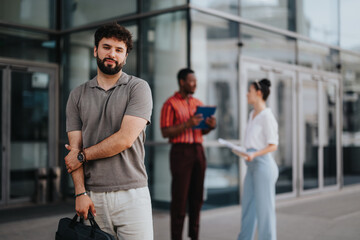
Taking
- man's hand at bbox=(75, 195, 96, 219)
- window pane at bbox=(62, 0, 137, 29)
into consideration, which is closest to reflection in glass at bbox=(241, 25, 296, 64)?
window pane at bbox=(62, 0, 137, 29)

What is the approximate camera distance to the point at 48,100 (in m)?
8.42

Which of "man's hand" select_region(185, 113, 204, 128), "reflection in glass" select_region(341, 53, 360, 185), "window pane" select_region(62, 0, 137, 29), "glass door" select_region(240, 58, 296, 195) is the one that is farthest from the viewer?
"reflection in glass" select_region(341, 53, 360, 185)

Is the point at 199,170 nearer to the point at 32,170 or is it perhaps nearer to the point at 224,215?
the point at 224,215

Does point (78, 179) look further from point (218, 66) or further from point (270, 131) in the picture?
point (218, 66)

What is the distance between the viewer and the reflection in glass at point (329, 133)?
9539mm

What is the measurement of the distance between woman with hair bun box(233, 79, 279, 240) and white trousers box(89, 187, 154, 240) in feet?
6.59

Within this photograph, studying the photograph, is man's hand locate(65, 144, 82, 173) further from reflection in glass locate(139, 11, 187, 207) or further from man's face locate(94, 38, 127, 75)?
reflection in glass locate(139, 11, 187, 207)

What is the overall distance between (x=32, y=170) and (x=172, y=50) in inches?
137

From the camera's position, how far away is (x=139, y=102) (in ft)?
7.20

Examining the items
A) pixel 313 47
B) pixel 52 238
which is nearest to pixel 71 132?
pixel 52 238

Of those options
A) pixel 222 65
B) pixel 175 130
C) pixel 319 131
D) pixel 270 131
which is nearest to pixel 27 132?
pixel 222 65

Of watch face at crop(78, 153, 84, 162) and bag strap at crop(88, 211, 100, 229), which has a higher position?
watch face at crop(78, 153, 84, 162)

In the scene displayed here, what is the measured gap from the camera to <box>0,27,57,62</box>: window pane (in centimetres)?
779

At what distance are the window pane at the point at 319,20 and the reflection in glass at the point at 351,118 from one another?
2.32 ft
